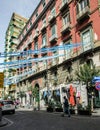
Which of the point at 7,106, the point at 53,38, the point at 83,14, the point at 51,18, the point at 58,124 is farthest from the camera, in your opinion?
the point at 51,18

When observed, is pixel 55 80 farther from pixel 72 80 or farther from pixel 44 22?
pixel 44 22

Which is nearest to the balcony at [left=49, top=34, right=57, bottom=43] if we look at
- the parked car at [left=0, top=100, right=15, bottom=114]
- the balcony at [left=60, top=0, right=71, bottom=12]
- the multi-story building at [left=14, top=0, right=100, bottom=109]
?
the multi-story building at [left=14, top=0, right=100, bottom=109]

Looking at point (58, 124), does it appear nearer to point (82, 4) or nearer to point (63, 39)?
point (82, 4)

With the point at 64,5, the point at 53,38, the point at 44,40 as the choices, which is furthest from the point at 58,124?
the point at 44,40

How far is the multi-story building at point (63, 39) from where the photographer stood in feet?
79.3

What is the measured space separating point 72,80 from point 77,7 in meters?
9.14

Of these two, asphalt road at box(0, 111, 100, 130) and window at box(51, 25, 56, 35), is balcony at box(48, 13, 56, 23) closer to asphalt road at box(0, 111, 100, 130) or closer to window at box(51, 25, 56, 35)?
window at box(51, 25, 56, 35)

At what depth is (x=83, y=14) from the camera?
24.8 metres

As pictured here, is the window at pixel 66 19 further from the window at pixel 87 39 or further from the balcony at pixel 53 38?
the window at pixel 87 39

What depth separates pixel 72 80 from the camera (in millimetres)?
27141

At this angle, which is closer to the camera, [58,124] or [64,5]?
[58,124]

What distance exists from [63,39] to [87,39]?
17.6 ft

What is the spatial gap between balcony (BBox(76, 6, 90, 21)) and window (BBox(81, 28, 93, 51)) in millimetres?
1616

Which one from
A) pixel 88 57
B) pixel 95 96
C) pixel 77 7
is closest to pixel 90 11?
pixel 77 7
